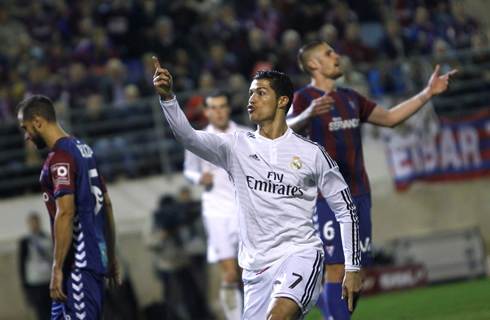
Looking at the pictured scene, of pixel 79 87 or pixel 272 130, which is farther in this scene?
pixel 79 87

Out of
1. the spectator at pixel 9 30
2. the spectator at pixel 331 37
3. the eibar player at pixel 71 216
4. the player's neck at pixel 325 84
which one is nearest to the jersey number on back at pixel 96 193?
the eibar player at pixel 71 216

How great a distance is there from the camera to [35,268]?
10.5 m

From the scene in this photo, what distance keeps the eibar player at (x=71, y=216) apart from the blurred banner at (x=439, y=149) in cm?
907

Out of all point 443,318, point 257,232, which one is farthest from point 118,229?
point 257,232

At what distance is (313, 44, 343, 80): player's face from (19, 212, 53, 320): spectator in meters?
6.33

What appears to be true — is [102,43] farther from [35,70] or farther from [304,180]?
[304,180]

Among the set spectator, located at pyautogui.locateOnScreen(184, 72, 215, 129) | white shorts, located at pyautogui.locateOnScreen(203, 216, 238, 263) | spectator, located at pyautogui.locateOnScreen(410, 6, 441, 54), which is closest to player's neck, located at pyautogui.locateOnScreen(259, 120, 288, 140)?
white shorts, located at pyautogui.locateOnScreen(203, 216, 238, 263)

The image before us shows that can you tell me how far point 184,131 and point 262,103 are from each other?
2.41ft

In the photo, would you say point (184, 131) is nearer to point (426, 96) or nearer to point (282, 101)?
point (282, 101)

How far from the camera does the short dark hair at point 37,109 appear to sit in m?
5.07

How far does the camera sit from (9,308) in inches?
465

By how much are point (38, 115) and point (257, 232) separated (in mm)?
1995

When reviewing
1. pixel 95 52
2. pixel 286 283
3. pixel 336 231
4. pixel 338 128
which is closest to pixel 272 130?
pixel 286 283

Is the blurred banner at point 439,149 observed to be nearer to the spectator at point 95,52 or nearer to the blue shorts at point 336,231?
the spectator at point 95,52
